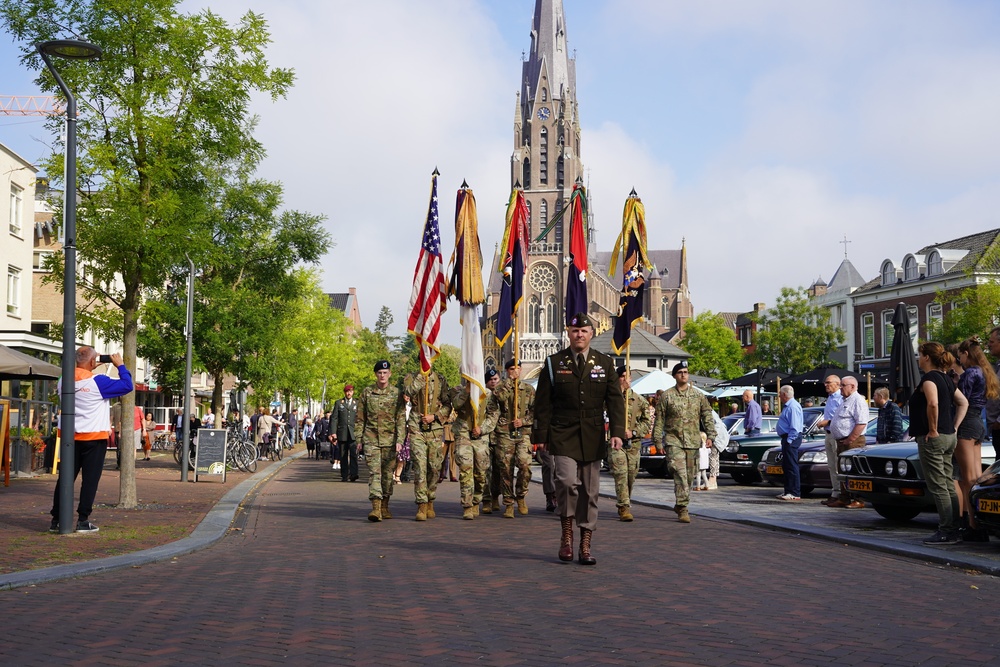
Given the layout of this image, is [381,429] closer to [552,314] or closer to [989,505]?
[989,505]

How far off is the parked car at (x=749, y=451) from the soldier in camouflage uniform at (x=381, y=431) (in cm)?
940

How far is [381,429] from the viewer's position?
40.5 ft

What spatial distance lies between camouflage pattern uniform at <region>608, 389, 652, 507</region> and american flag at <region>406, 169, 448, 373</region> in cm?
296

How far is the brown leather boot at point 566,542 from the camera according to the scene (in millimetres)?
8523

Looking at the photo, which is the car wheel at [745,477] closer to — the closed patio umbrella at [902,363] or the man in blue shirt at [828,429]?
the closed patio umbrella at [902,363]

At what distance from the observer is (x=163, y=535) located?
1038 cm

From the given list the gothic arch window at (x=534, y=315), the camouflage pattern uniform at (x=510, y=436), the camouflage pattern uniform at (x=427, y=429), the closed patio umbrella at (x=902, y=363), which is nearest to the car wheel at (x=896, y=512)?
the camouflage pattern uniform at (x=510, y=436)

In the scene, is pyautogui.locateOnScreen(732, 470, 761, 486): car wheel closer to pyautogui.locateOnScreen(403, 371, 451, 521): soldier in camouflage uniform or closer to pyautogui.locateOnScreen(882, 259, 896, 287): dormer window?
pyautogui.locateOnScreen(403, 371, 451, 521): soldier in camouflage uniform

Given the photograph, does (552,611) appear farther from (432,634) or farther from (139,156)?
(139,156)

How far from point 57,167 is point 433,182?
203 inches

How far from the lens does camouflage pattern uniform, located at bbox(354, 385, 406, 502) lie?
12297mm

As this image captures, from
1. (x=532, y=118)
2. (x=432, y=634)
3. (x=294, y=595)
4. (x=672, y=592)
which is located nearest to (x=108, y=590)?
(x=294, y=595)

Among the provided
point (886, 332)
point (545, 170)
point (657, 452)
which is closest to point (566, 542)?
point (657, 452)

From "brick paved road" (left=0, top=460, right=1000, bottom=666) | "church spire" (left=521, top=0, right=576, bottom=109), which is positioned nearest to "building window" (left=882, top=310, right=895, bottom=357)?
"brick paved road" (left=0, top=460, right=1000, bottom=666)
